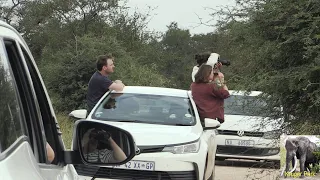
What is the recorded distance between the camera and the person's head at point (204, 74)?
8234mm

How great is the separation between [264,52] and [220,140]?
4.93m

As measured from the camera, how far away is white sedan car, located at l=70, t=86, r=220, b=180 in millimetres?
6836

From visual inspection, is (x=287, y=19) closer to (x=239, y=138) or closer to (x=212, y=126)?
(x=212, y=126)

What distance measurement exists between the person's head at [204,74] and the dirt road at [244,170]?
1445mm

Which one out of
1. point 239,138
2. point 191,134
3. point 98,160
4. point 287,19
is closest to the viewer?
point 98,160

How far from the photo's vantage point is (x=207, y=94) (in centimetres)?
843

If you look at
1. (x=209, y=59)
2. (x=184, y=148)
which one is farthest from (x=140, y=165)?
(x=209, y=59)

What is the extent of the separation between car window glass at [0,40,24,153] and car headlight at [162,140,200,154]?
4941 millimetres

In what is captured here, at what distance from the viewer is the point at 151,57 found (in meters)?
32.0

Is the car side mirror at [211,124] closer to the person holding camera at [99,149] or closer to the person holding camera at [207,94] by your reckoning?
the person holding camera at [207,94]

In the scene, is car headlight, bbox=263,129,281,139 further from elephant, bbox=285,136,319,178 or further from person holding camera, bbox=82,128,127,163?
person holding camera, bbox=82,128,127,163

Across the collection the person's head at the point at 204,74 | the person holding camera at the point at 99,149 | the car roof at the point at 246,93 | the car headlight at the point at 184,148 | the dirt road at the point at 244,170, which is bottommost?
the dirt road at the point at 244,170

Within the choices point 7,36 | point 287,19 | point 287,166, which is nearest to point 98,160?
point 7,36

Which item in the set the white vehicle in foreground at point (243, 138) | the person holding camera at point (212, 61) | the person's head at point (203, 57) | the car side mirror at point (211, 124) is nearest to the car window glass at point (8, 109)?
the car side mirror at point (211, 124)
